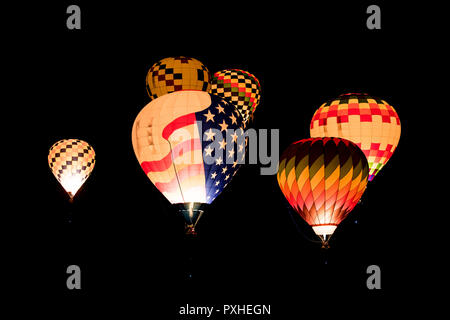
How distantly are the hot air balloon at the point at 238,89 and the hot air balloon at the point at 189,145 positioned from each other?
1.79 meters

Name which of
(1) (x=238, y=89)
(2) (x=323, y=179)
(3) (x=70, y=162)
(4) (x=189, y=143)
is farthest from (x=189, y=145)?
(3) (x=70, y=162)

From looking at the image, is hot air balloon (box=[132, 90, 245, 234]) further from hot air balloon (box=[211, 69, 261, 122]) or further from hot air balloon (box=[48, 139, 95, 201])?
hot air balloon (box=[48, 139, 95, 201])

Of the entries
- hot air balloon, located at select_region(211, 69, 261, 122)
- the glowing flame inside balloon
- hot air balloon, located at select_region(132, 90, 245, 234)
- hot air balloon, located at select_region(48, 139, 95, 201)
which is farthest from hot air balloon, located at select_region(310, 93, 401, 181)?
the glowing flame inside balloon

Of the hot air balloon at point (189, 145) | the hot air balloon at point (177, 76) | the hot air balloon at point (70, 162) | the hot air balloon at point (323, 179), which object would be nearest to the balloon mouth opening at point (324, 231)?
the hot air balloon at point (323, 179)

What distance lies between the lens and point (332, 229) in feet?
37.4

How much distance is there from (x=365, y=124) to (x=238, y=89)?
230 centimetres

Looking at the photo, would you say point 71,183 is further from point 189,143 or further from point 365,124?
point 365,124

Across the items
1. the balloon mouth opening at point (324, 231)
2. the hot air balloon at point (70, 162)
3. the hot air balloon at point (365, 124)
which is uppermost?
the hot air balloon at point (365, 124)

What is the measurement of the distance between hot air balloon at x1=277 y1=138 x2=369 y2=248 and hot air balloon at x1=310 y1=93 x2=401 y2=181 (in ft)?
4.37

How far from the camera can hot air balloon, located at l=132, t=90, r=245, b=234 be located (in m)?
10.9

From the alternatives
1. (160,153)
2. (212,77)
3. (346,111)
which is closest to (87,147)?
(212,77)

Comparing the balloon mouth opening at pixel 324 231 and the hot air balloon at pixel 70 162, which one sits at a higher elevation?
the hot air balloon at pixel 70 162

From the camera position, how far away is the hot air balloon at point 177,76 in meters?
12.1

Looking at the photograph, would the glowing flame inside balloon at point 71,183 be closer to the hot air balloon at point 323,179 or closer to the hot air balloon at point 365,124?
the hot air balloon at point 365,124
